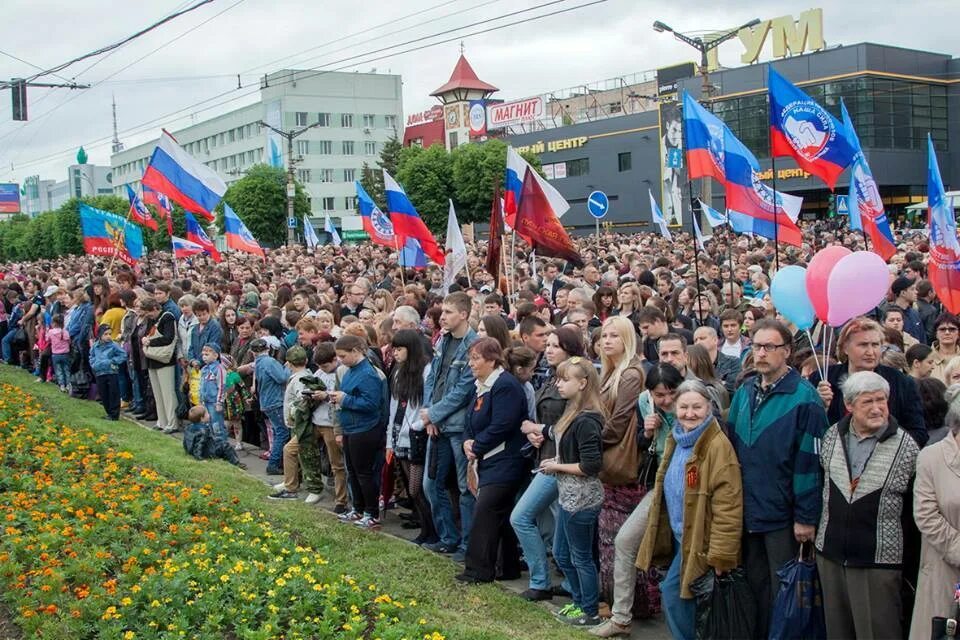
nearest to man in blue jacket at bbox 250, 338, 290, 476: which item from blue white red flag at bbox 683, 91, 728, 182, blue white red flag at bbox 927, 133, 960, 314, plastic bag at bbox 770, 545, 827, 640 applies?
blue white red flag at bbox 683, 91, 728, 182

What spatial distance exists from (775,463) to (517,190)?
8.85 metres

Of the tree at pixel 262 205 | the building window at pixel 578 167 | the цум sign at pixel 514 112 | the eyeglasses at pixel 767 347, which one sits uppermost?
the цум sign at pixel 514 112

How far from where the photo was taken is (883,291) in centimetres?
614

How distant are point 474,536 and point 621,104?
7877 centimetres

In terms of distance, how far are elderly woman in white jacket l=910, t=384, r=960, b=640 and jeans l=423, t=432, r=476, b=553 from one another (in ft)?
11.4

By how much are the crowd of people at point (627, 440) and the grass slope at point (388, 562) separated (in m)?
0.24

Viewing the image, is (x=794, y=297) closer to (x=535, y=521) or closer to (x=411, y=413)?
(x=535, y=521)

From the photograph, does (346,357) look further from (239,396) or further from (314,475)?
(239,396)

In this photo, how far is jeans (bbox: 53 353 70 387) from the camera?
16.0 meters

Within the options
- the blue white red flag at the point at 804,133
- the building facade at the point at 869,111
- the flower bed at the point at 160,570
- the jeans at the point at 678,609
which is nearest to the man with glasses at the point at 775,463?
the jeans at the point at 678,609

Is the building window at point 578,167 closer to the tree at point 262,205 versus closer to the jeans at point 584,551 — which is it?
the tree at point 262,205

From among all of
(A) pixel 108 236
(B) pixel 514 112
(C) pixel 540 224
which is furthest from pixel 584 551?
(B) pixel 514 112

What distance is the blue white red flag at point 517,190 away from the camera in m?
12.4

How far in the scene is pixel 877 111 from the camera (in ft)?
184
